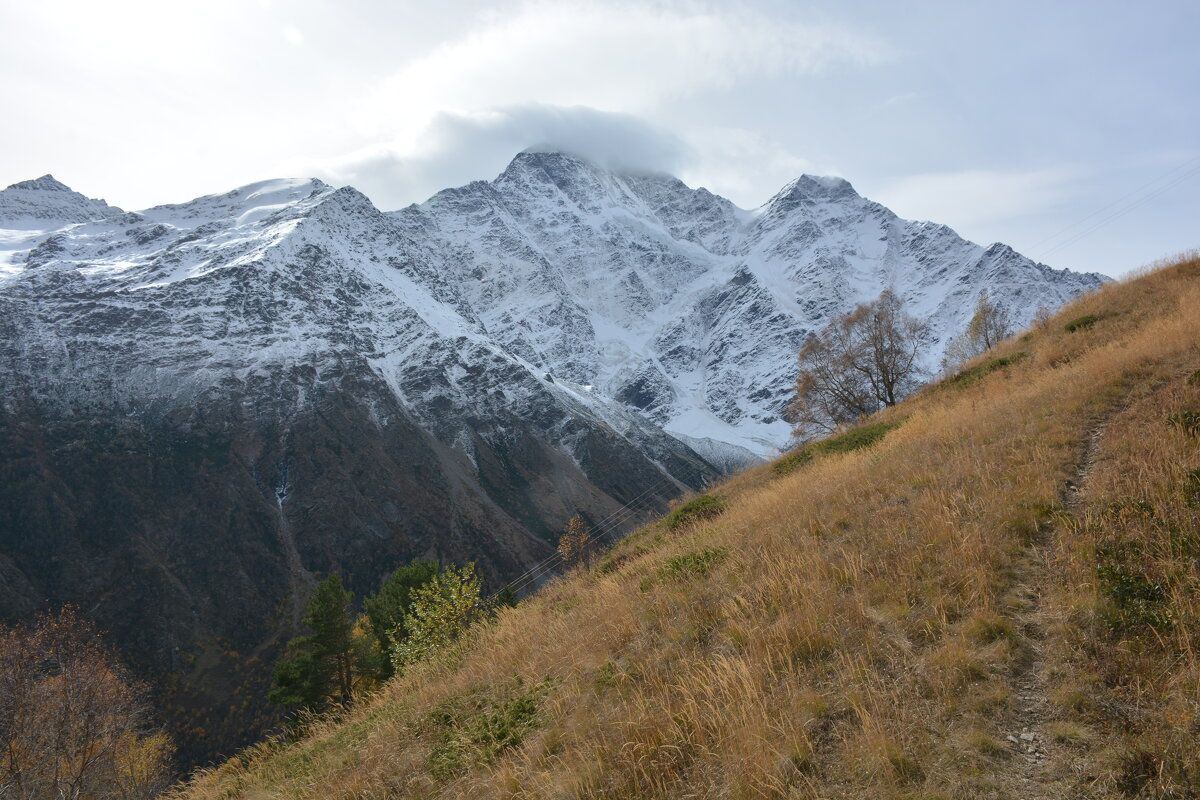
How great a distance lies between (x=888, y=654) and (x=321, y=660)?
40.8 metres

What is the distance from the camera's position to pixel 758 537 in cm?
936

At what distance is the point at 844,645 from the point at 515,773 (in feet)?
11.3

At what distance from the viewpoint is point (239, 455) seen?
132 meters

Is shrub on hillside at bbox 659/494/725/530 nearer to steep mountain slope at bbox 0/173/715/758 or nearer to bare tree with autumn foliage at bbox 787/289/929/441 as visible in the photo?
bare tree with autumn foliage at bbox 787/289/929/441

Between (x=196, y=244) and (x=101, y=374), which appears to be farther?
(x=196, y=244)

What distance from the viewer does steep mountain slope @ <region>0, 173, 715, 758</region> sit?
4008 inches

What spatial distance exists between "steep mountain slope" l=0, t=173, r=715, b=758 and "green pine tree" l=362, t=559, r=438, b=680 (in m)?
59.4

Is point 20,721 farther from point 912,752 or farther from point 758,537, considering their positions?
point 912,752

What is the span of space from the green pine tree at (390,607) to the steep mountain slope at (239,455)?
59.4m

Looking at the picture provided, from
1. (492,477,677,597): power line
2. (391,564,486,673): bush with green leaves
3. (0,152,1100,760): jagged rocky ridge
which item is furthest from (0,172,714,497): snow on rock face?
(391,564,486,673): bush with green leaves

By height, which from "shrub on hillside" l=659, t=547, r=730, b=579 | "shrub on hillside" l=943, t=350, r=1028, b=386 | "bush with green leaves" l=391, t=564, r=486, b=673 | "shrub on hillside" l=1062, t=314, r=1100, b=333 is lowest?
"bush with green leaves" l=391, t=564, r=486, b=673

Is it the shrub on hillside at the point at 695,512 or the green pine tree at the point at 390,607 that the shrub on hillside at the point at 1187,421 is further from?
the green pine tree at the point at 390,607

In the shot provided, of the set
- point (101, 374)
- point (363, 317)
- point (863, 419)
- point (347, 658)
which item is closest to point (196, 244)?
point (363, 317)

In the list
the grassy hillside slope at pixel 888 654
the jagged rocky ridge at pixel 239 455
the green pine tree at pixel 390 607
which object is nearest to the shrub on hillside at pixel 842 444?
the grassy hillside slope at pixel 888 654
